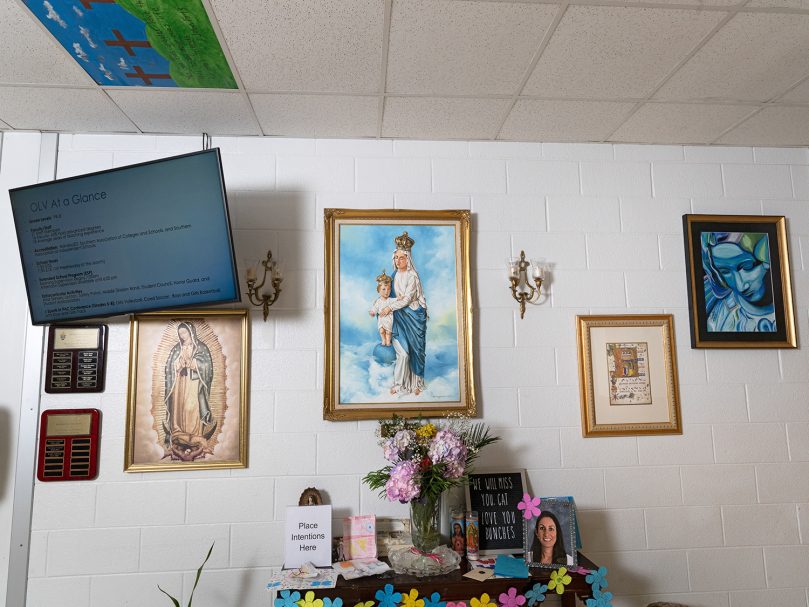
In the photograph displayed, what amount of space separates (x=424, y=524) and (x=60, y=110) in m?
2.19

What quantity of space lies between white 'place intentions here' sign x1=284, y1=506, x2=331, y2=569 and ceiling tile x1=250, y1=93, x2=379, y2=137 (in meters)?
1.60

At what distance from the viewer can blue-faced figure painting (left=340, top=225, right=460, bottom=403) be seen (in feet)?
7.95

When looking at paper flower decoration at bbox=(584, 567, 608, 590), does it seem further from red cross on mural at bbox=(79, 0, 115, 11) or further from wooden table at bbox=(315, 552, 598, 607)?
red cross on mural at bbox=(79, 0, 115, 11)

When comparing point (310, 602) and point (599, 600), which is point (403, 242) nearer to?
point (310, 602)

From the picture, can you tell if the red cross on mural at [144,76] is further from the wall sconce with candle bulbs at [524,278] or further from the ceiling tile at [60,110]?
the wall sconce with candle bulbs at [524,278]

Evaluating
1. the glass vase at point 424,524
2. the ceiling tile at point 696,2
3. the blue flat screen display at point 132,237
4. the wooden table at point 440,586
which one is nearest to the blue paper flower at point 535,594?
the wooden table at point 440,586

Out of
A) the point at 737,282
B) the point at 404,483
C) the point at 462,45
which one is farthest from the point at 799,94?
the point at 404,483

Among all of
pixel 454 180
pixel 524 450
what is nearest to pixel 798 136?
pixel 454 180

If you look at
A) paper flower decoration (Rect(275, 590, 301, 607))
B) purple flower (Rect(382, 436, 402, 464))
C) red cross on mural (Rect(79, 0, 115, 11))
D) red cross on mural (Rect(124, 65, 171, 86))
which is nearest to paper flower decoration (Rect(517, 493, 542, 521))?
purple flower (Rect(382, 436, 402, 464))

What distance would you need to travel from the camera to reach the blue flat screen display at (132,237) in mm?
2094

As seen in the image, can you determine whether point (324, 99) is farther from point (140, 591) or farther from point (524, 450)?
point (140, 591)

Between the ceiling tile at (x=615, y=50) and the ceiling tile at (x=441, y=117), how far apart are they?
8.7 inches

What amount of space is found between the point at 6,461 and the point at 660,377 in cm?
282

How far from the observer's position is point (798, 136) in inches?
103
